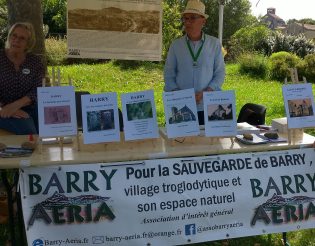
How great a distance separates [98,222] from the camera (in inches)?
102

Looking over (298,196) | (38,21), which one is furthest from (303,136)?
(38,21)

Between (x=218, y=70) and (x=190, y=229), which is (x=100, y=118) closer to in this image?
(x=190, y=229)

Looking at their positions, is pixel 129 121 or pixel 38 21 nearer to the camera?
pixel 129 121

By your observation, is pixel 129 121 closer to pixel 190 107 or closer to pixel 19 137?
pixel 190 107

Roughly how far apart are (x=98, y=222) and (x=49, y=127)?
643mm

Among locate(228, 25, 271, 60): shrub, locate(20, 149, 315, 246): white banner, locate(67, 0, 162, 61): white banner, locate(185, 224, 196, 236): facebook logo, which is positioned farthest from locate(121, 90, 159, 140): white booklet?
locate(228, 25, 271, 60): shrub

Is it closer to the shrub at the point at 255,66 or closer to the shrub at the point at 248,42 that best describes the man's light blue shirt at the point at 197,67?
the shrub at the point at 255,66

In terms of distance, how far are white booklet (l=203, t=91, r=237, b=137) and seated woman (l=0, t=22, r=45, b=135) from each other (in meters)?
1.37

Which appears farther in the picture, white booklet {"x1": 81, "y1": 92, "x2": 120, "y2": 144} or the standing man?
the standing man

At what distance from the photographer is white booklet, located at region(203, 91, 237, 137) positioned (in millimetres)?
2768

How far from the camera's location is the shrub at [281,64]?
1288 centimetres

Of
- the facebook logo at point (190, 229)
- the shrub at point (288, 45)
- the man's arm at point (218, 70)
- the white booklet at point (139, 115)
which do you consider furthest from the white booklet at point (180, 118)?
the shrub at point (288, 45)

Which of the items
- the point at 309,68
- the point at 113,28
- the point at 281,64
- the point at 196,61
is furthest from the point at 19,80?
the point at 309,68

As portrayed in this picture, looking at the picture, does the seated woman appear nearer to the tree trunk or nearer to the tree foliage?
the tree trunk
